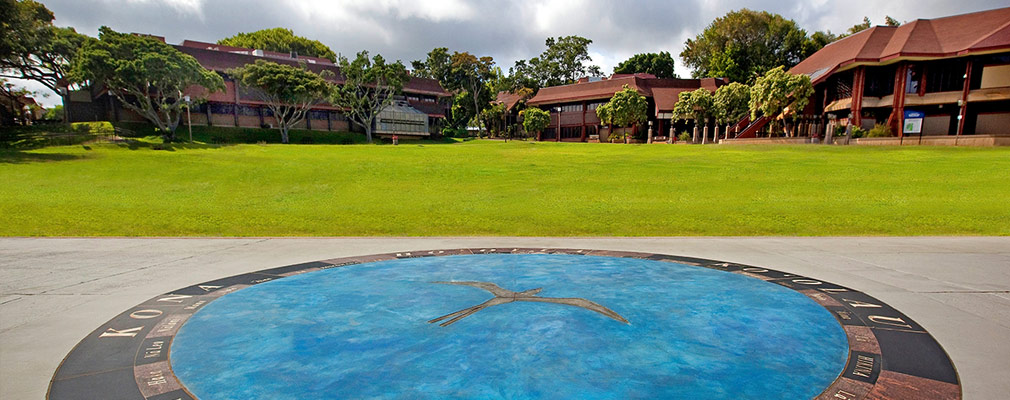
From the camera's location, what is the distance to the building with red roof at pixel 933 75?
34.3 metres

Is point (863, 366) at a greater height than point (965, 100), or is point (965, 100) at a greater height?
point (965, 100)

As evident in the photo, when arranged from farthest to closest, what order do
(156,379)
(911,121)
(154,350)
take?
(911,121) < (154,350) < (156,379)

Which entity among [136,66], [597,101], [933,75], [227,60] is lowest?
[136,66]

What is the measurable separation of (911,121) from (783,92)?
987 centimetres

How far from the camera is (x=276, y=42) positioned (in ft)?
259

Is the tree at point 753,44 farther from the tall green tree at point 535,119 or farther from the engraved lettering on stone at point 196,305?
the engraved lettering on stone at point 196,305

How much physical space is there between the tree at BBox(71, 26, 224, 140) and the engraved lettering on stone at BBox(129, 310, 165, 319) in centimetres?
4188

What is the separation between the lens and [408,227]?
1178 cm

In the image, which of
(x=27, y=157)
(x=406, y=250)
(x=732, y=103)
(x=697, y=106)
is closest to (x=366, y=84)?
(x=27, y=157)

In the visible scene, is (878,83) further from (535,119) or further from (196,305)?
(196,305)

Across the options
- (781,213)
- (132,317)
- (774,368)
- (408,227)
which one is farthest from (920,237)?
(132,317)

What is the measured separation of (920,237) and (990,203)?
6.55 m

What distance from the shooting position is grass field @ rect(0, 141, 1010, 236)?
38.2ft

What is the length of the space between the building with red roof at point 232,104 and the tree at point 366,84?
8.43ft
